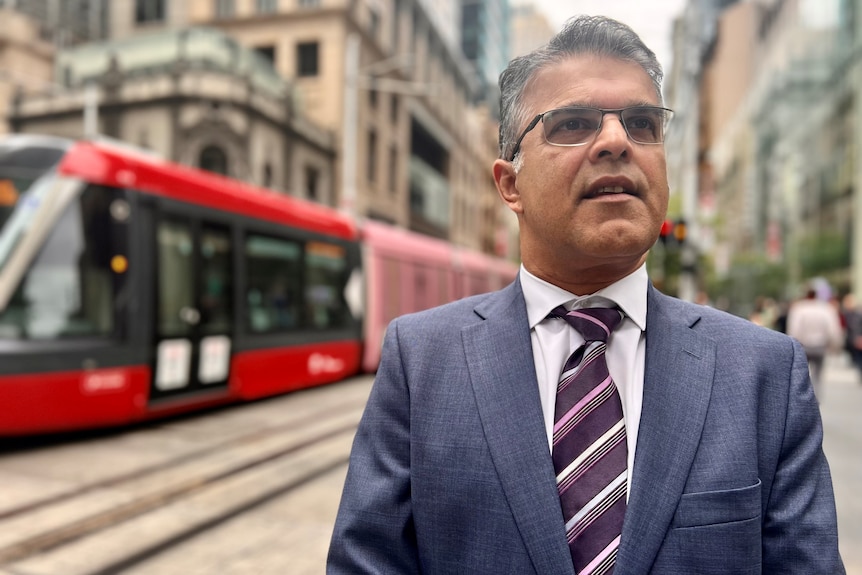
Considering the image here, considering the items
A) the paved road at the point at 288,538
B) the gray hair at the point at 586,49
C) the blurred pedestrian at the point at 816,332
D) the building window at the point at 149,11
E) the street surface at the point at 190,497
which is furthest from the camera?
the building window at the point at 149,11

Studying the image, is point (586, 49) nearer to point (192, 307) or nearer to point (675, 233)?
point (192, 307)

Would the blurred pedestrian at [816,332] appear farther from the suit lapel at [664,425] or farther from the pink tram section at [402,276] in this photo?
the suit lapel at [664,425]

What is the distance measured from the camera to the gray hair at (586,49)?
1.40m

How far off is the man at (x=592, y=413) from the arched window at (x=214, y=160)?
80.9 feet

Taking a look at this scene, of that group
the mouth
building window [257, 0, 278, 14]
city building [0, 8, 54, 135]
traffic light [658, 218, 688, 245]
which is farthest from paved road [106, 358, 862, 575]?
building window [257, 0, 278, 14]

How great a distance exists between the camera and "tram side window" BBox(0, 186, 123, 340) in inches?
271

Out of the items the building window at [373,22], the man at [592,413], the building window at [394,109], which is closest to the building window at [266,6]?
the building window at [373,22]

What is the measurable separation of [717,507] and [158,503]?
4.71 meters

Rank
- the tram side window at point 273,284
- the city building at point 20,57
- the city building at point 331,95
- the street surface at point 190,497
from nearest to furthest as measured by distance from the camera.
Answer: the street surface at point 190,497 → the tram side window at point 273,284 → the city building at point 331,95 → the city building at point 20,57

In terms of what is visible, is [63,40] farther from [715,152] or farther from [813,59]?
[715,152]

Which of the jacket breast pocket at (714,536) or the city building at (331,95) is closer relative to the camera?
the jacket breast pocket at (714,536)

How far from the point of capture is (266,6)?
31.1 metres

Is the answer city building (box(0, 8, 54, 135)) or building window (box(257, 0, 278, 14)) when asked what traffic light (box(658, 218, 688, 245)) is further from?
city building (box(0, 8, 54, 135))

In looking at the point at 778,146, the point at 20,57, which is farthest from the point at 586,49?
the point at 778,146
